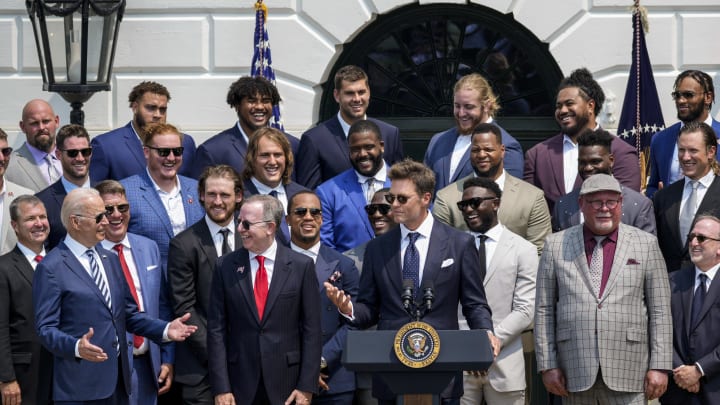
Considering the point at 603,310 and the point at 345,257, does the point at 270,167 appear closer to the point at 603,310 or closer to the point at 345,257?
the point at 345,257

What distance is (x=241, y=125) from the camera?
10.3 meters

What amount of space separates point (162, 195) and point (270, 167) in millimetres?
726

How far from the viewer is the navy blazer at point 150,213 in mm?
9391

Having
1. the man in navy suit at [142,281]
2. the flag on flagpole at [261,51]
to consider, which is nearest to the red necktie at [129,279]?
the man in navy suit at [142,281]

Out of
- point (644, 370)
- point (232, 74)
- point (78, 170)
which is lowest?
point (644, 370)

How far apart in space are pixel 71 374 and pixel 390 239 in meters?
1.97

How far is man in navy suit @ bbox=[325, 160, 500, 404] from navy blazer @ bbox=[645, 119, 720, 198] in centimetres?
245

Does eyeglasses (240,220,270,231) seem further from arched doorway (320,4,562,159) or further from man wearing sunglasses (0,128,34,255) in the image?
arched doorway (320,4,562,159)

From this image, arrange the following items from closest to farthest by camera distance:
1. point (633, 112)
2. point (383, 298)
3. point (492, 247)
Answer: point (383, 298) < point (492, 247) < point (633, 112)

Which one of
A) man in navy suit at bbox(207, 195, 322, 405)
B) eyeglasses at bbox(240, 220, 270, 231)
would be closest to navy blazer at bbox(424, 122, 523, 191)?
man in navy suit at bbox(207, 195, 322, 405)

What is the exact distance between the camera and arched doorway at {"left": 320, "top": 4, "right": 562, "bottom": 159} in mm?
13133

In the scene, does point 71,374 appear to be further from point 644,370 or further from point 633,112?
point 633,112

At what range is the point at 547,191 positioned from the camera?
10.1 meters

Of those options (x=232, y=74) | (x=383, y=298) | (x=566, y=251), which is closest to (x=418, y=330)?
(x=383, y=298)
